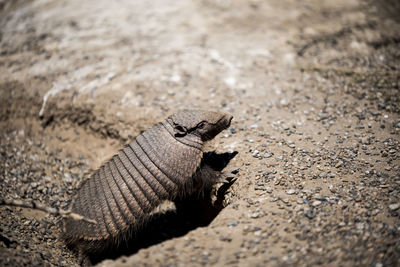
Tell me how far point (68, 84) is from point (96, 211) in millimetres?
3381

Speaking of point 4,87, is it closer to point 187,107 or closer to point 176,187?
point 187,107

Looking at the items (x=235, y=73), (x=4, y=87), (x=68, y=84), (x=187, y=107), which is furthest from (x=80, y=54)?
(x=235, y=73)

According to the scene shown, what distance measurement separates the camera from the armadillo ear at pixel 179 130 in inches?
149

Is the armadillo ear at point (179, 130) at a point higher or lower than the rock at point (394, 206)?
higher

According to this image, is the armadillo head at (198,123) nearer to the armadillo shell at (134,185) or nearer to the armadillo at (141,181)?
the armadillo at (141,181)

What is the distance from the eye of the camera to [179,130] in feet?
12.6

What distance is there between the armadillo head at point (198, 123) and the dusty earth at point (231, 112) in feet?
1.86

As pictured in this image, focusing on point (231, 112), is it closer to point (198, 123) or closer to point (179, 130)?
point (198, 123)

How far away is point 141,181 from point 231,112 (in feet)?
7.07

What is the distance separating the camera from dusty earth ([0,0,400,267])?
304 centimetres

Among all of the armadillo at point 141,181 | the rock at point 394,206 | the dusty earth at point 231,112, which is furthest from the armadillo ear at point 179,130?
the rock at point 394,206

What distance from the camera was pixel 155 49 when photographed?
651cm

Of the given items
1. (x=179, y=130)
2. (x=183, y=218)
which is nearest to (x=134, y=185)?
(x=179, y=130)

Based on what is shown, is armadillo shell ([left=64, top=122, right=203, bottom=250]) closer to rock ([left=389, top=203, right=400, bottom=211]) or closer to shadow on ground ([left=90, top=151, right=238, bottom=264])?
shadow on ground ([left=90, top=151, right=238, bottom=264])
